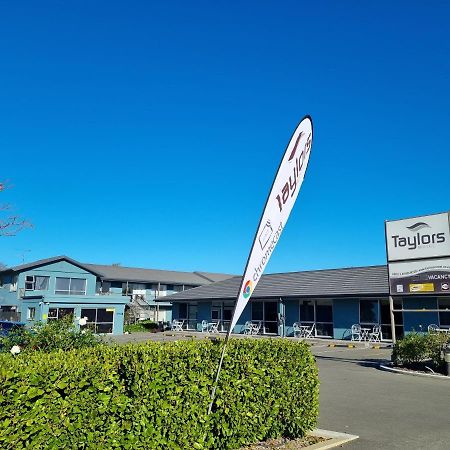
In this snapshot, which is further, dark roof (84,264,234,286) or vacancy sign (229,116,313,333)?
dark roof (84,264,234,286)

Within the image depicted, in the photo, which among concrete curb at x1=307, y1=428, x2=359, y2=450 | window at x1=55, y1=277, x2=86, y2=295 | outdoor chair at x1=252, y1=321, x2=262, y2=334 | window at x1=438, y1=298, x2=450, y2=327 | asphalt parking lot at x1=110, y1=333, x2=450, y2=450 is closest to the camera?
concrete curb at x1=307, y1=428, x2=359, y2=450

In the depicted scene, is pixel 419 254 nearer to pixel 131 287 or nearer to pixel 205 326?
pixel 205 326

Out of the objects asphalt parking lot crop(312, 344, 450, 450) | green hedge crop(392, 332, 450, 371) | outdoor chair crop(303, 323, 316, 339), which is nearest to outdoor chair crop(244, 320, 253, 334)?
outdoor chair crop(303, 323, 316, 339)

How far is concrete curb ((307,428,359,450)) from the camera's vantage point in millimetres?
6367

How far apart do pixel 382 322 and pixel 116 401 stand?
24.5 m

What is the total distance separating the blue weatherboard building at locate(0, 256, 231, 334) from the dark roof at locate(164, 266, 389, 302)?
687 cm

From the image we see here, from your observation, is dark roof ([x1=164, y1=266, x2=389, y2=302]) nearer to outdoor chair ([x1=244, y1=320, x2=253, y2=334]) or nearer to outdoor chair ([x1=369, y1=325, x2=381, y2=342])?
outdoor chair ([x1=369, y1=325, x2=381, y2=342])

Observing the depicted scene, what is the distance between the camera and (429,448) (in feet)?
21.1

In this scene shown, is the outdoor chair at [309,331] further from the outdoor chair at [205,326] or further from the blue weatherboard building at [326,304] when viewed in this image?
the outdoor chair at [205,326]

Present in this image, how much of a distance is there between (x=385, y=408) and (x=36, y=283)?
38.3 meters

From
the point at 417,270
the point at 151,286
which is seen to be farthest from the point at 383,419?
the point at 151,286

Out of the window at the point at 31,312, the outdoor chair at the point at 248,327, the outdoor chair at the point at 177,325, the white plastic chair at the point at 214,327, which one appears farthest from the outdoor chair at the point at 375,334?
the window at the point at 31,312

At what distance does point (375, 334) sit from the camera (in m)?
26.1

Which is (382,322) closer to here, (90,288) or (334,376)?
(334,376)
